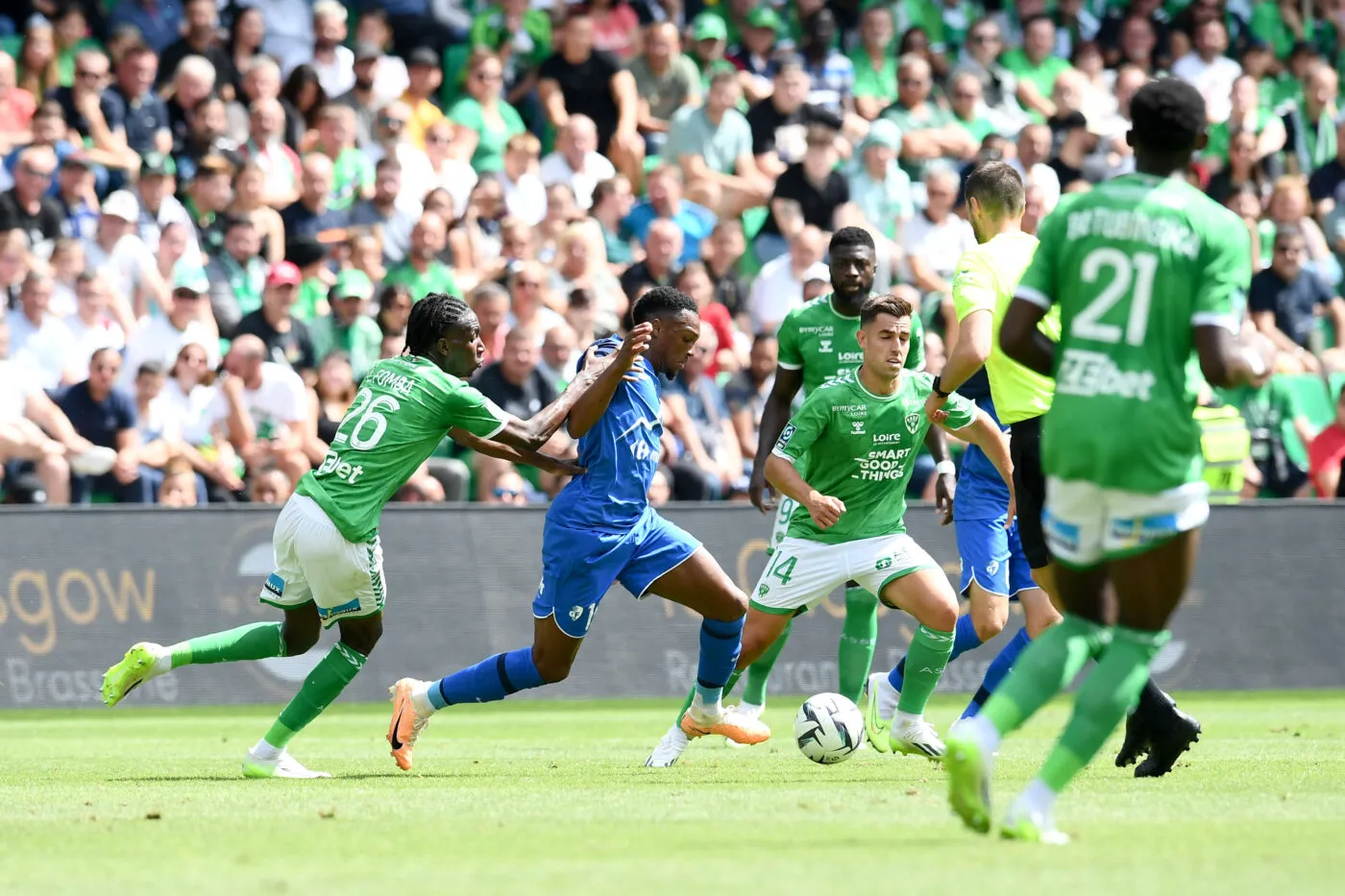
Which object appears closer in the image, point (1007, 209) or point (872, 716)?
point (1007, 209)

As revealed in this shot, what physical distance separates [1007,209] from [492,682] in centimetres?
338

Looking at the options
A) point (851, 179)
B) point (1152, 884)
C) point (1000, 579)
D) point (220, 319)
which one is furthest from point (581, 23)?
point (1152, 884)

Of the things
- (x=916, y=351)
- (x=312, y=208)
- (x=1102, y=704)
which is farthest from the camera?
(x=312, y=208)

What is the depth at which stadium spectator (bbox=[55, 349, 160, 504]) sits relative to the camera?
15492 millimetres

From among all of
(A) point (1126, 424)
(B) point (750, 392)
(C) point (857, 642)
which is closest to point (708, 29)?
(B) point (750, 392)

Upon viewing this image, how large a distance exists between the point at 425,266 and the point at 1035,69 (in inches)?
330

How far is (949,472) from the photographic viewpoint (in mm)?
11266

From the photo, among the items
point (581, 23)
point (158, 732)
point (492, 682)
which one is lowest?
point (158, 732)

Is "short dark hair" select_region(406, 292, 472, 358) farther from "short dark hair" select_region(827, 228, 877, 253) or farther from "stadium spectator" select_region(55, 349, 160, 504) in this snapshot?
"stadium spectator" select_region(55, 349, 160, 504)

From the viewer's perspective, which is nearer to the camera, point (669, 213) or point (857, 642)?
point (857, 642)

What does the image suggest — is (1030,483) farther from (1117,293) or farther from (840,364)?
(1117,293)

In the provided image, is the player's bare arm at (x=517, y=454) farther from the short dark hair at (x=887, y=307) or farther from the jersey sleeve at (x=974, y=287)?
the jersey sleeve at (x=974, y=287)

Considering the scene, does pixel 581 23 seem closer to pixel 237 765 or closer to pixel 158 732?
pixel 158 732

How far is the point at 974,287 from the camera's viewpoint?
9.12m
